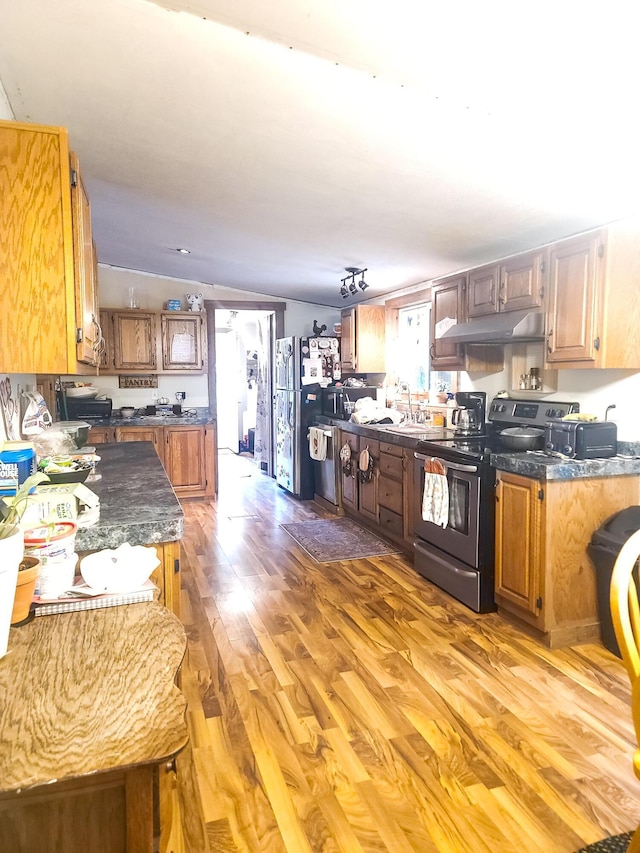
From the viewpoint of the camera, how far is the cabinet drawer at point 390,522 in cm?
415

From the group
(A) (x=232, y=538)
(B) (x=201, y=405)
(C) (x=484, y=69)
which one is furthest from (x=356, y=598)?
(B) (x=201, y=405)

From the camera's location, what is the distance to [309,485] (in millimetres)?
6016

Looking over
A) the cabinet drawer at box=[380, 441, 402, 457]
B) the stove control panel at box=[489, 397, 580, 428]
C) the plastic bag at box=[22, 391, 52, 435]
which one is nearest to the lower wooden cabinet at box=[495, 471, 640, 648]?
the stove control panel at box=[489, 397, 580, 428]

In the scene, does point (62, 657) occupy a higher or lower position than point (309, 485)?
higher

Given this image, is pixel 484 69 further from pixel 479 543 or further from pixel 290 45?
pixel 479 543

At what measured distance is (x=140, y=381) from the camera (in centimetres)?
635

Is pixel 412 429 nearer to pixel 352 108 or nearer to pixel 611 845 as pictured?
pixel 352 108

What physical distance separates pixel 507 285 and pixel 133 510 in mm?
2684

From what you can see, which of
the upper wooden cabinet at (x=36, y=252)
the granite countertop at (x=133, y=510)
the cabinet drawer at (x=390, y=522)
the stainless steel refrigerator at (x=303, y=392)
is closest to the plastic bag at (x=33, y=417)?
the granite countertop at (x=133, y=510)

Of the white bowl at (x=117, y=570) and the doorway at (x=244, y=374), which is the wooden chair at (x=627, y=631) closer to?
the white bowl at (x=117, y=570)

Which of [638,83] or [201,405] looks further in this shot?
[201,405]

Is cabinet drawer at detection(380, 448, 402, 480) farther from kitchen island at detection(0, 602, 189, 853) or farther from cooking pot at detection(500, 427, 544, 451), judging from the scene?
kitchen island at detection(0, 602, 189, 853)

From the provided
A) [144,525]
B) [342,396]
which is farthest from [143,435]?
[144,525]

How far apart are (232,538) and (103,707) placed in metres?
3.70
